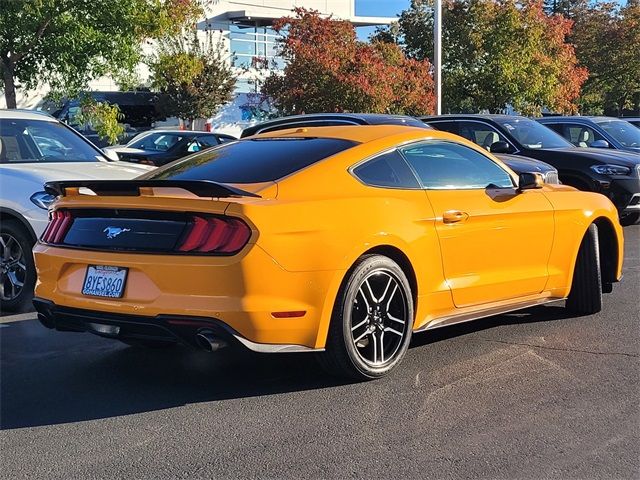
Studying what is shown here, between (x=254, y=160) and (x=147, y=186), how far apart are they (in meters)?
0.91

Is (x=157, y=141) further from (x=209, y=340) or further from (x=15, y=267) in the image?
(x=209, y=340)

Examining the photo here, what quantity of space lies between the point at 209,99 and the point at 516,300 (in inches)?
1060

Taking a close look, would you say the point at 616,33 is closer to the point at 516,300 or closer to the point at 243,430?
the point at 516,300

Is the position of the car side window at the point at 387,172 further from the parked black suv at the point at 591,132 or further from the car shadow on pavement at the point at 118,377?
the parked black suv at the point at 591,132

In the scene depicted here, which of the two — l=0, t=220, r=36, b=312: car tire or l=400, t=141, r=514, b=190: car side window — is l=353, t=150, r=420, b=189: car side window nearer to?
l=400, t=141, r=514, b=190: car side window

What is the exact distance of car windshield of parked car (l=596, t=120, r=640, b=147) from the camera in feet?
50.1

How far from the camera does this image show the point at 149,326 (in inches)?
177

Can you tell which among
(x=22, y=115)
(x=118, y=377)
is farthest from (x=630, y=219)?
(x=118, y=377)

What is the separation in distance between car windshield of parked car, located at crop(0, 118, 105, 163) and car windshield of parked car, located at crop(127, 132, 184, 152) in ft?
31.6

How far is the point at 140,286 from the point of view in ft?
14.9

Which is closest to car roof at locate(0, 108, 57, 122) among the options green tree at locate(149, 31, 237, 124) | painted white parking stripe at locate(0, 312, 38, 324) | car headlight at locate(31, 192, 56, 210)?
car headlight at locate(31, 192, 56, 210)

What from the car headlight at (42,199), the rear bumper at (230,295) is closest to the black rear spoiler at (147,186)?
the rear bumper at (230,295)

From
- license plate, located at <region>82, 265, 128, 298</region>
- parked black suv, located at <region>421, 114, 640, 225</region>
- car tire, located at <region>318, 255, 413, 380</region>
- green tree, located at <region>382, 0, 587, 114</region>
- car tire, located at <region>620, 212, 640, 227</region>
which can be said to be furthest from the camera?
green tree, located at <region>382, 0, 587, 114</region>

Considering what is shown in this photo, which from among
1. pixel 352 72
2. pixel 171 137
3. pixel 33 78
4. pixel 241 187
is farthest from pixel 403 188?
pixel 352 72
